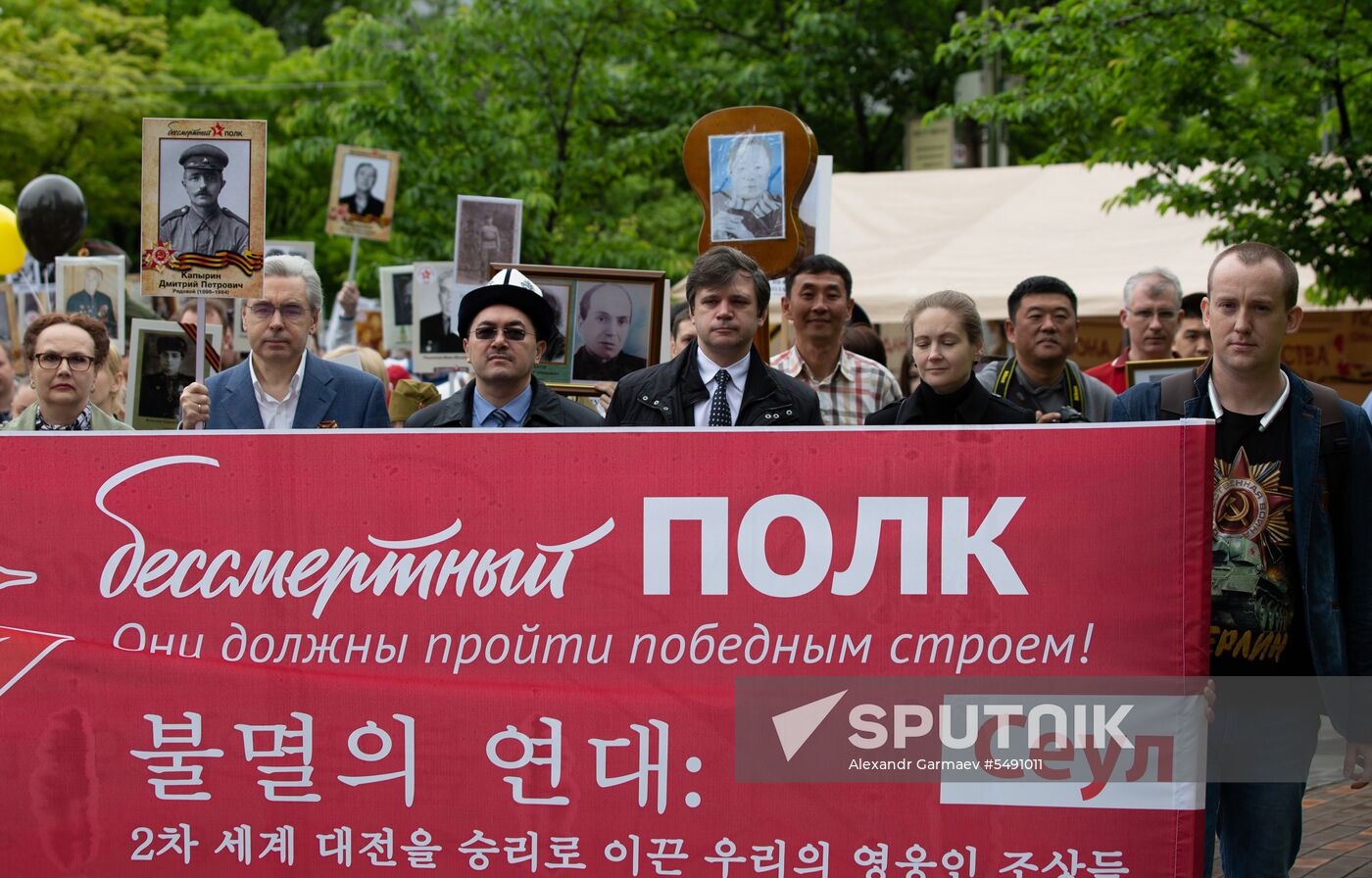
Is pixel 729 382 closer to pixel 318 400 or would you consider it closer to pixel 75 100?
pixel 318 400

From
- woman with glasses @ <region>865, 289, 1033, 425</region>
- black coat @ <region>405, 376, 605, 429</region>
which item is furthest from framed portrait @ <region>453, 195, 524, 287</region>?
woman with glasses @ <region>865, 289, 1033, 425</region>

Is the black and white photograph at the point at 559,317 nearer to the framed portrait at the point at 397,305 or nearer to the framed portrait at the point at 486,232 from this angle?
the framed portrait at the point at 486,232

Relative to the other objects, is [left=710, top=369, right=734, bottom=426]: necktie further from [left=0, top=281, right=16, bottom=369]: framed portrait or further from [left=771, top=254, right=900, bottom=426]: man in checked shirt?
[left=0, top=281, right=16, bottom=369]: framed portrait

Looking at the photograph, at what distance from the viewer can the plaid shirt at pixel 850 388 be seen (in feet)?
20.9

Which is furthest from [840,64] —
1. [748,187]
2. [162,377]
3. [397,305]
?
[162,377]

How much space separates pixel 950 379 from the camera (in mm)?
5016

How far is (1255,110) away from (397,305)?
6.51m

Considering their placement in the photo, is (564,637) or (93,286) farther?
(93,286)

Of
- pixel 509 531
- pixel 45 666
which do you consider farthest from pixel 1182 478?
pixel 45 666

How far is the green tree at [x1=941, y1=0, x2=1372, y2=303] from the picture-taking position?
35.7 ft

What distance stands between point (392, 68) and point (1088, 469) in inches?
572

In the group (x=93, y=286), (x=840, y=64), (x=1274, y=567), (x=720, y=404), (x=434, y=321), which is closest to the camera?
(x=1274, y=567)

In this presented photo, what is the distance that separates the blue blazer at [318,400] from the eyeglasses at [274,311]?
16cm

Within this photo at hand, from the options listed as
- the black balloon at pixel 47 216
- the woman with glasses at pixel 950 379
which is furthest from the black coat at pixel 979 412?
the black balloon at pixel 47 216
